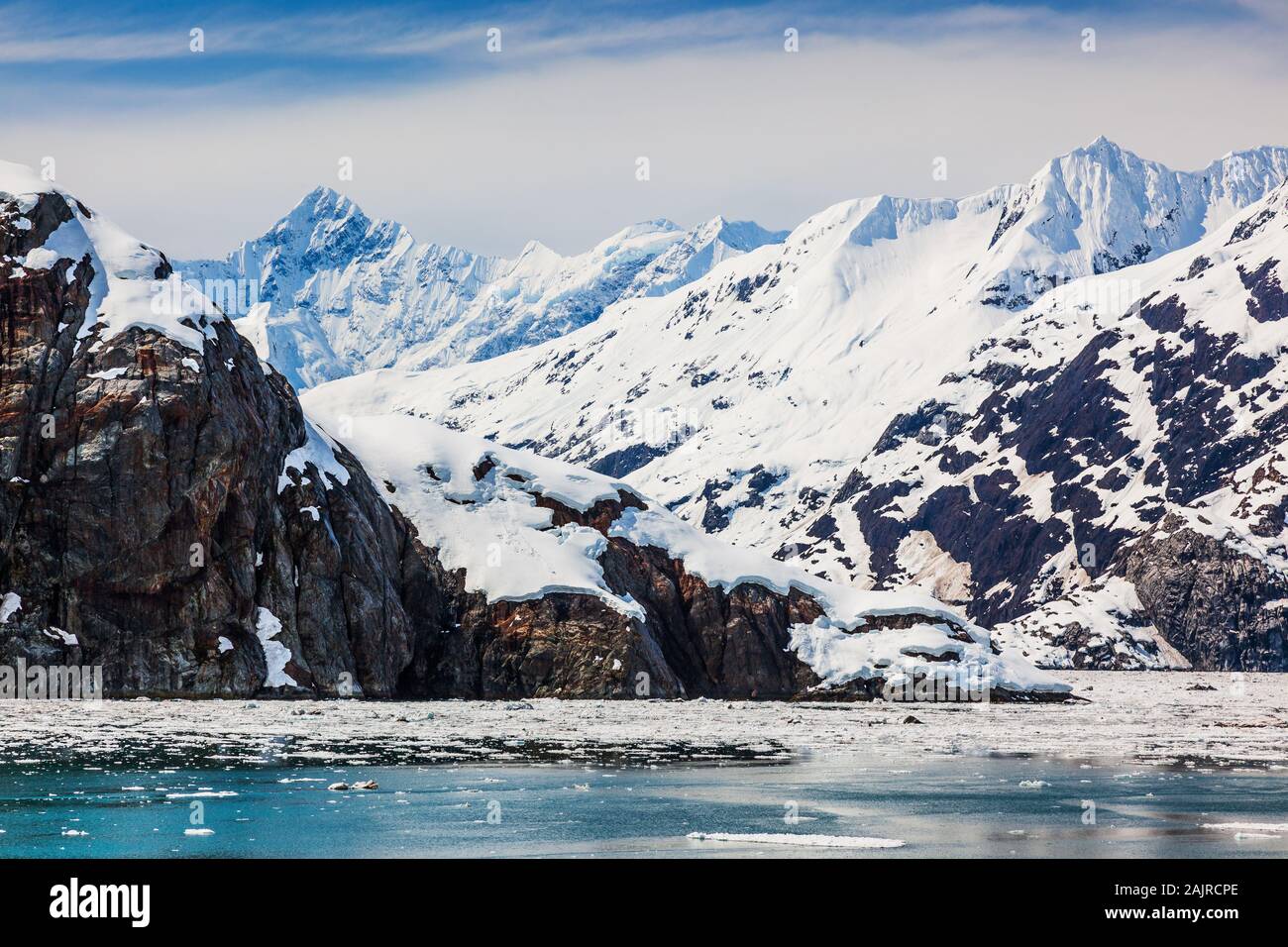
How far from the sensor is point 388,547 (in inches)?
6265

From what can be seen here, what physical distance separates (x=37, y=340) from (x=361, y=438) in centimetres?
4606

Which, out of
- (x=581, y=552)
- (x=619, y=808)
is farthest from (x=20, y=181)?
(x=619, y=808)

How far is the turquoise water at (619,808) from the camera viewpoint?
51688mm

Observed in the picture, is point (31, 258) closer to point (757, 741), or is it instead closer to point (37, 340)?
point (37, 340)

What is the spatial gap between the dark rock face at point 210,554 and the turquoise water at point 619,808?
201 feet

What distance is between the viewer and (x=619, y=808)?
6244 cm

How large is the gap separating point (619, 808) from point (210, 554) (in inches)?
3299

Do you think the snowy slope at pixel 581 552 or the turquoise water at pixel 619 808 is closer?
the turquoise water at pixel 619 808

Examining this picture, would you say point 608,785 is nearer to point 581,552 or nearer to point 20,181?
point 581,552
